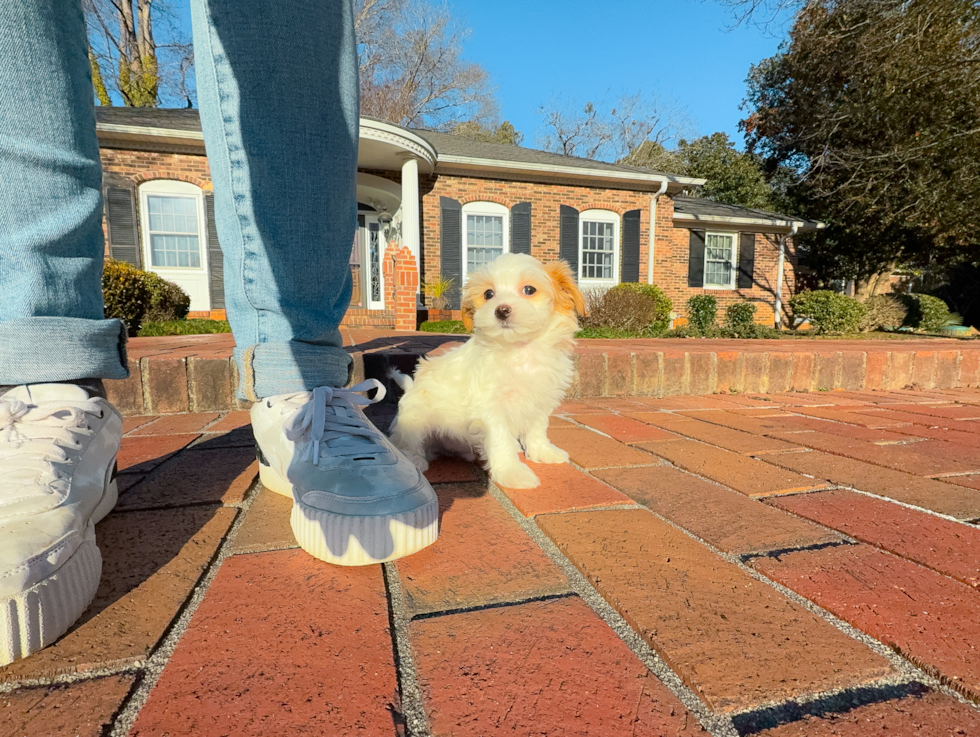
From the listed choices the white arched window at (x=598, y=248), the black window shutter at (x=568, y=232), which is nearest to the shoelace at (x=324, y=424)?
the black window shutter at (x=568, y=232)

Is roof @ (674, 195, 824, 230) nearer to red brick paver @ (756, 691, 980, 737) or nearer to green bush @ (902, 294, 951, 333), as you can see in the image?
green bush @ (902, 294, 951, 333)

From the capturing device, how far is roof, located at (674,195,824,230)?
1390 cm

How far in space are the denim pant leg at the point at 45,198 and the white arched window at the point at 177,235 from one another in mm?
10607

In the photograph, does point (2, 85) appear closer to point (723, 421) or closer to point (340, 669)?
point (340, 669)

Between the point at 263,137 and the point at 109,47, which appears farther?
the point at 109,47

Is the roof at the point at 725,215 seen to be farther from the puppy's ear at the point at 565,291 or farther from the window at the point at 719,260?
the puppy's ear at the point at 565,291

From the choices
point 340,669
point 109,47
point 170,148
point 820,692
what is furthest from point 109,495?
point 109,47

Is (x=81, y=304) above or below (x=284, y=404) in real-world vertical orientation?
above

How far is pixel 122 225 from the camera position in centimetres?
990

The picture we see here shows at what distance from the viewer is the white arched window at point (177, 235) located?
10.1 metres

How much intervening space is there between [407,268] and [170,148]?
585cm

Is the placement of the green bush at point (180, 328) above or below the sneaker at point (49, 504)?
above

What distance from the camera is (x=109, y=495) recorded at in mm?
1214

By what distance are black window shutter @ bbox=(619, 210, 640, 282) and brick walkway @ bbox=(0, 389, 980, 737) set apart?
12245mm
